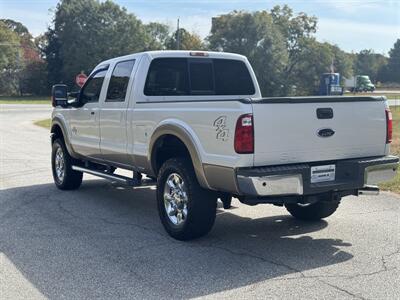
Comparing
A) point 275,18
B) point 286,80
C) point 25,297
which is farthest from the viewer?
point 275,18

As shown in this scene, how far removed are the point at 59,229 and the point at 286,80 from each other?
59.3 meters

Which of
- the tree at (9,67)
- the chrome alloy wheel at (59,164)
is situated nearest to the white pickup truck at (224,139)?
the chrome alloy wheel at (59,164)

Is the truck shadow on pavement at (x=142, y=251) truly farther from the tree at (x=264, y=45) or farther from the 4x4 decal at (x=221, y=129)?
the tree at (x=264, y=45)

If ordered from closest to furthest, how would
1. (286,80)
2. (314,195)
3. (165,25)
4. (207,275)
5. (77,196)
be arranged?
(207,275) → (314,195) → (77,196) → (286,80) → (165,25)

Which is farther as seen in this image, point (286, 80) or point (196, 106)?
point (286, 80)

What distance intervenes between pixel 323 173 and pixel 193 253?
1.50 metres

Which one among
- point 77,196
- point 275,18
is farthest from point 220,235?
point 275,18

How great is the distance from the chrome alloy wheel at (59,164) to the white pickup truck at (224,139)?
1.64m

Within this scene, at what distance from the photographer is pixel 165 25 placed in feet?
261

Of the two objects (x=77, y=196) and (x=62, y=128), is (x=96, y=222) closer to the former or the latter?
(x=77, y=196)

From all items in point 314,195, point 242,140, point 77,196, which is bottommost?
point 77,196

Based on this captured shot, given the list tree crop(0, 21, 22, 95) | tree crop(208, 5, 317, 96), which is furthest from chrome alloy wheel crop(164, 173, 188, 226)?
tree crop(0, 21, 22, 95)

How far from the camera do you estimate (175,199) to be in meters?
5.85

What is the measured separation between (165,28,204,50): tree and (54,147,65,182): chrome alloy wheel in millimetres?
64250
